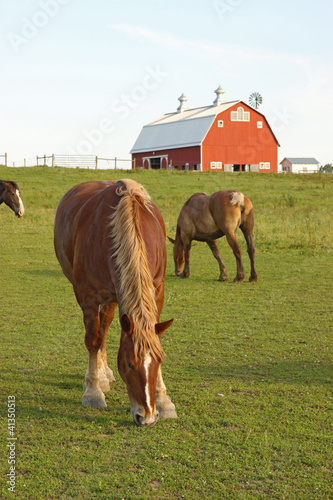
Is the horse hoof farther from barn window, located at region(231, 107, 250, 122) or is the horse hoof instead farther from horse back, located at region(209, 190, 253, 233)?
barn window, located at region(231, 107, 250, 122)

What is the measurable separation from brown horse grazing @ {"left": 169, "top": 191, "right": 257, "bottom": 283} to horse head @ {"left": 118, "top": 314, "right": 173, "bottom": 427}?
737cm

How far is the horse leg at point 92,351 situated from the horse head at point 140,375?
0.90 meters

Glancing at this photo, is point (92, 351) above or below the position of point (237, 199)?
below

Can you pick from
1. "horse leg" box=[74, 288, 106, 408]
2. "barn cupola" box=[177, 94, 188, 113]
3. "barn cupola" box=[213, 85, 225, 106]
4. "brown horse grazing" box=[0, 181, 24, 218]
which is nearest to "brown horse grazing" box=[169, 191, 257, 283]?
"brown horse grazing" box=[0, 181, 24, 218]

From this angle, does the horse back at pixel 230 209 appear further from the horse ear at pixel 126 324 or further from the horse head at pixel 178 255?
the horse ear at pixel 126 324

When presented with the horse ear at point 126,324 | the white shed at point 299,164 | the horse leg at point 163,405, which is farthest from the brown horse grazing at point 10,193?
the white shed at point 299,164

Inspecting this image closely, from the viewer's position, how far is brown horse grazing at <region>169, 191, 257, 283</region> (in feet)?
35.7

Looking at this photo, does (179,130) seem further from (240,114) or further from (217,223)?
(217,223)

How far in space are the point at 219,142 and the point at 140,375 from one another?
151ft

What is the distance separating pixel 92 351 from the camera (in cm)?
467

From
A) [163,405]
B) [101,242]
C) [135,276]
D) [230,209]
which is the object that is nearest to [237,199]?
[230,209]

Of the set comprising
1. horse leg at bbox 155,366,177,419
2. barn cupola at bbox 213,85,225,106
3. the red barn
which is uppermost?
barn cupola at bbox 213,85,225,106

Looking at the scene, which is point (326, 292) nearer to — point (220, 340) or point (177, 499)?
point (220, 340)

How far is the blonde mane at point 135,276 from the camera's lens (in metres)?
3.65
